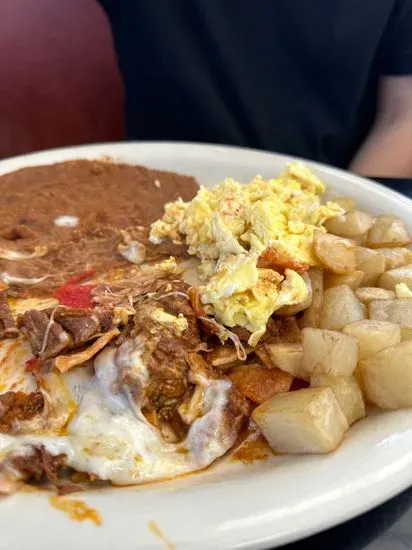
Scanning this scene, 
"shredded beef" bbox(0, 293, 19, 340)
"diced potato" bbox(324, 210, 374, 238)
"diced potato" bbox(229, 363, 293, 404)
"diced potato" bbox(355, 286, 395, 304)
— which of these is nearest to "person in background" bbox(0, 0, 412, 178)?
"diced potato" bbox(324, 210, 374, 238)

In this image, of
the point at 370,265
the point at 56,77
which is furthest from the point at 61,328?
the point at 56,77

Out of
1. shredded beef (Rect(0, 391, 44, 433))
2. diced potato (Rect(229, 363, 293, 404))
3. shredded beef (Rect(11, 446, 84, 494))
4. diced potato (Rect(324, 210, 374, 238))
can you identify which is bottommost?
shredded beef (Rect(0, 391, 44, 433))

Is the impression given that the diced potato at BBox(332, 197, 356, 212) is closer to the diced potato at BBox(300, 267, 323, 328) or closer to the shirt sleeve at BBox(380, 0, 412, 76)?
the diced potato at BBox(300, 267, 323, 328)

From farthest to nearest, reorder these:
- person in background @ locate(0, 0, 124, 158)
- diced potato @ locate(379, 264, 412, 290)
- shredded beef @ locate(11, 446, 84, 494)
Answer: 1. person in background @ locate(0, 0, 124, 158)
2. diced potato @ locate(379, 264, 412, 290)
3. shredded beef @ locate(11, 446, 84, 494)

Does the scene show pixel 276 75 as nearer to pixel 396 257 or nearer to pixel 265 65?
pixel 265 65

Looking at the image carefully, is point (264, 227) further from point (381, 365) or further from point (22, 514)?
point (22, 514)

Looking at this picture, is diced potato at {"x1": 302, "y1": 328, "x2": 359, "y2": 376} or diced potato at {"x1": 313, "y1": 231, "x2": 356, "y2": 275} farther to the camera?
diced potato at {"x1": 313, "y1": 231, "x2": 356, "y2": 275}

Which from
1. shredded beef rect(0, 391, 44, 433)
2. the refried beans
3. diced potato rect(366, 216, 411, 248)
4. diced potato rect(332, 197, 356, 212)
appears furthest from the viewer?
diced potato rect(332, 197, 356, 212)
